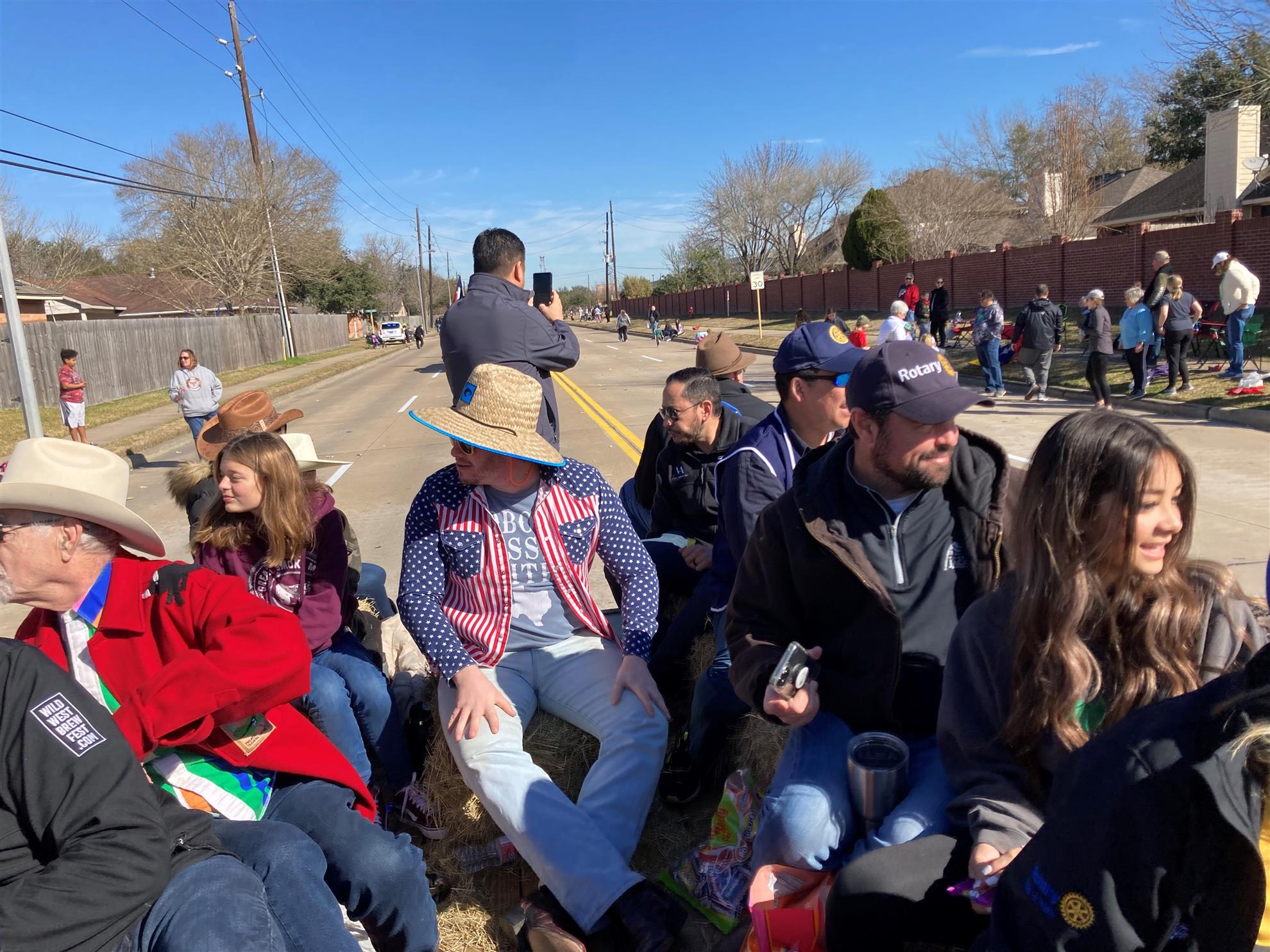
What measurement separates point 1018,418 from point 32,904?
14.2 metres

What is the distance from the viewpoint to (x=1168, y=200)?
124 ft

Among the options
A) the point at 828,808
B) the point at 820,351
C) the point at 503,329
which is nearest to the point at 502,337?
the point at 503,329

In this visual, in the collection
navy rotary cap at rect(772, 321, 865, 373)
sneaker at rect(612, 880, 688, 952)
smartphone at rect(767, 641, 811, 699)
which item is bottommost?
sneaker at rect(612, 880, 688, 952)

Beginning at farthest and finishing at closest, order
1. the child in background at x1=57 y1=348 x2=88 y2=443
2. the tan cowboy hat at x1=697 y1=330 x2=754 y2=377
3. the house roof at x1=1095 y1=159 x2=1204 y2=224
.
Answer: the house roof at x1=1095 y1=159 x2=1204 y2=224 → the child in background at x1=57 y1=348 x2=88 y2=443 → the tan cowboy hat at x1=697 y1=330 x2=754 y2=377

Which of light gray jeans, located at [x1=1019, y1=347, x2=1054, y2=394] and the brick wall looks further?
the brick wall

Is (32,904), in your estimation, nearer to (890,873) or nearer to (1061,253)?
(890,873)

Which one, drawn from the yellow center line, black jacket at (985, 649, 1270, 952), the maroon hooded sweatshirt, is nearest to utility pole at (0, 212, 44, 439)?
the yellow center line

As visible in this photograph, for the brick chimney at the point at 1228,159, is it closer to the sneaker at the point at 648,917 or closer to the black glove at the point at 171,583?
the sneaker at the point at 648,917

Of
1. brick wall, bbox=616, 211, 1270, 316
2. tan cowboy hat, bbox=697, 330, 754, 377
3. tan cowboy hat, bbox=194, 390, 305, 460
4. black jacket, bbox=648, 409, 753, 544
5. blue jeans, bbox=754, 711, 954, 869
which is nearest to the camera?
blue jeans, bbox=754, 711, 954, 869

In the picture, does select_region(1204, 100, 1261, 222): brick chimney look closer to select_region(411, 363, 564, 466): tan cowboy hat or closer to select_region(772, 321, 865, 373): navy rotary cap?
select_region(772, 321, 865, 373): navy rotary cap

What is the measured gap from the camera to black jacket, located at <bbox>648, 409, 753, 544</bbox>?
4551 millimetres

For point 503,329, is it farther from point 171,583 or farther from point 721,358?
point 171,583

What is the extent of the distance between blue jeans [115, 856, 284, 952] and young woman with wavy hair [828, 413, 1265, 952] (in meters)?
1.30

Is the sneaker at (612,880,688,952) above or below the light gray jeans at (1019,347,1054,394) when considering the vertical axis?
below
